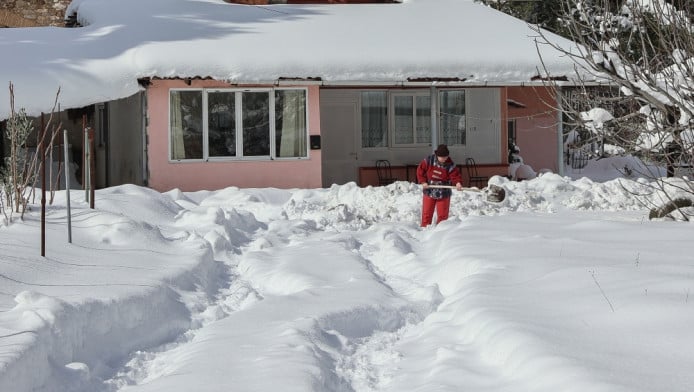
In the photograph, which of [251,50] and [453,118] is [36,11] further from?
[453,118]

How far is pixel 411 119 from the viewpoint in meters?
21.5

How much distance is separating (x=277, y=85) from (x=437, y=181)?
5.83 m

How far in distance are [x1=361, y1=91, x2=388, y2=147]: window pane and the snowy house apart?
0.02m

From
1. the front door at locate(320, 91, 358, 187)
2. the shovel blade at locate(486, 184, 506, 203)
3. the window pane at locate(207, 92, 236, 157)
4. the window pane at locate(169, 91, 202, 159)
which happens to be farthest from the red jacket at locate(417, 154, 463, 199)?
the front door at locate(320, 91, 358, 187)

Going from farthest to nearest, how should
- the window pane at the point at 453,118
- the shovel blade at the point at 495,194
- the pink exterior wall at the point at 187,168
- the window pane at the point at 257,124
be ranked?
1. the window pane at the point at 453,118
2. the window pane at the point at 257,124
3. the pink exterior wall at the point at 187,168
4. the shovel blade at the point at 495,194

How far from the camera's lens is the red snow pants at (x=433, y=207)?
44.2 feet

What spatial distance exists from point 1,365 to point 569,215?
391 inches

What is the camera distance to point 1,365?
5.59 m

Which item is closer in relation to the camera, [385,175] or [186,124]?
[186,124]

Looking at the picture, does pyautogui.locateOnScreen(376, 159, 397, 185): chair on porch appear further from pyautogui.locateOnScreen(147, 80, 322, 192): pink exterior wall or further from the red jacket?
the red jacket

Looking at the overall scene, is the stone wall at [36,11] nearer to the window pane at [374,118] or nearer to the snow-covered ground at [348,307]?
the window pane at [374,118]

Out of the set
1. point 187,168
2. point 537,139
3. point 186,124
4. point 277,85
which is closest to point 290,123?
point 277,85

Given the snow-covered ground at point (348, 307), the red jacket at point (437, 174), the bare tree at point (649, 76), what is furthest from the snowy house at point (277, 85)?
the bare tree at point (649, 76)

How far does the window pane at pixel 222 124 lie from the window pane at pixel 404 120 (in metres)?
4.40
